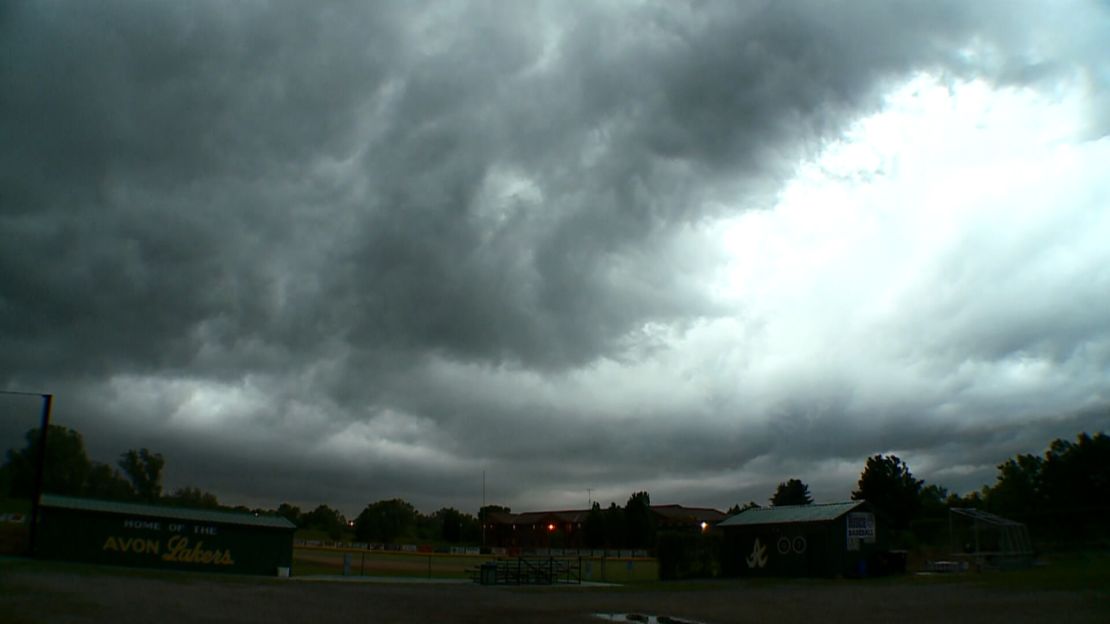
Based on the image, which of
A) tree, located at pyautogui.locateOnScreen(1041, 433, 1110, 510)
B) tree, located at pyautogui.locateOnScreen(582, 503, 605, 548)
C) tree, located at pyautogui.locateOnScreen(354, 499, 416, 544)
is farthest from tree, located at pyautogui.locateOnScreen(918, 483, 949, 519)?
tree, located at pyautogui.locateOnScreen(354, 499, 416, 544)

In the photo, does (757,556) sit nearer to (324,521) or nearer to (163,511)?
(163,511)

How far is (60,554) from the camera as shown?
34.9 metres

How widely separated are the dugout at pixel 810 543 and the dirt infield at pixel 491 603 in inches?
384

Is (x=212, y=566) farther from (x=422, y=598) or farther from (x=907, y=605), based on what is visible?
(x=907, y=605)

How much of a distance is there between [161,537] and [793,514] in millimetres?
33236

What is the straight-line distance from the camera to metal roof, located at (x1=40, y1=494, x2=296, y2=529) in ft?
117

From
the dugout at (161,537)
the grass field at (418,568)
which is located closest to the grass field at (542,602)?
the dugout at (161,537)

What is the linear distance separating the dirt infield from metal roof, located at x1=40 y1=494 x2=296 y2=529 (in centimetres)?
1285

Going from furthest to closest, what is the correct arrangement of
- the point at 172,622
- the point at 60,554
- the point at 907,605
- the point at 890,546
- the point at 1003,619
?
the point at 890,546 → the point at 60,554 → the point at 907,605 → the point at 1003,619 → the point at 172,622

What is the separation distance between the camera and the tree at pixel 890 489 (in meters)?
85.4

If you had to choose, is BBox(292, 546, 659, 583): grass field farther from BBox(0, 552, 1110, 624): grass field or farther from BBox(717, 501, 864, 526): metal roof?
BBox(0, 552, 1110, 624): grass field

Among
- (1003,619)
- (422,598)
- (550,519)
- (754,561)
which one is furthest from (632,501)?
(1003,619)

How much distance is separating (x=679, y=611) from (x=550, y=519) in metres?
105

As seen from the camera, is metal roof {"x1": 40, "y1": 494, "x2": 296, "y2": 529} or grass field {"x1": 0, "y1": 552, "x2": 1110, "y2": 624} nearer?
grass field {"x1": 0, "y1": 552, "x2": 1110, "y2": 624}
